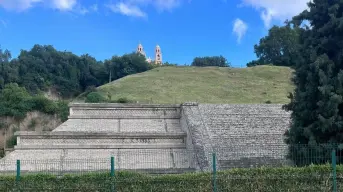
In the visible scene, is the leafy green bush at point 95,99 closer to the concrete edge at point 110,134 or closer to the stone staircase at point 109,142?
the stone staircase at point 109,142

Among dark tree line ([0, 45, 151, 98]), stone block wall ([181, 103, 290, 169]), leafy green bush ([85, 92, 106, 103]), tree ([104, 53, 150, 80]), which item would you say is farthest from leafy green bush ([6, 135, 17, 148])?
tree ([104, 53, 150, 80])

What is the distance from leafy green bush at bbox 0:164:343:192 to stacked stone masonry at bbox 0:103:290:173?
5.05 m

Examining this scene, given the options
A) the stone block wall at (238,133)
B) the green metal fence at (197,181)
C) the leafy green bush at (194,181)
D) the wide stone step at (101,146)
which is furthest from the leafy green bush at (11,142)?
the leafy green bush at (194,181)

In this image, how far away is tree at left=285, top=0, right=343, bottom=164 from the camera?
10.8m

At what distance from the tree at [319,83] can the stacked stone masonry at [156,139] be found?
351 cm

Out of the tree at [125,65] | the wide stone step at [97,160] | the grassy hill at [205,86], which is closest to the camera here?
the wide stone step at [97,160]

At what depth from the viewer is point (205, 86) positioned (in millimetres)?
34625

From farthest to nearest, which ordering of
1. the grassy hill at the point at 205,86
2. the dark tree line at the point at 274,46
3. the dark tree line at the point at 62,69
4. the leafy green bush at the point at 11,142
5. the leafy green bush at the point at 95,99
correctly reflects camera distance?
the dark tree line at the point at 274,46, the dark tree line at the point at 62,69, the grassy hill at the point at 205,86, the leafy green bush at the point at 95,99, the leafy green bush at the point at 11,142

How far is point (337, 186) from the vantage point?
9.63 metres

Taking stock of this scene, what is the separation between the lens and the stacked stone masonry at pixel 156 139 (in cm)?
1556

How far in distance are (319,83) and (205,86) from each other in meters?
23.5

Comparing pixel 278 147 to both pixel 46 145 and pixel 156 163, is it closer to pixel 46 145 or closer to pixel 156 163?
pixel 156 163

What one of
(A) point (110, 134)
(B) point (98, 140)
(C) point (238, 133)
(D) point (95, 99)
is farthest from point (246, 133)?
(D) point (95, 99)

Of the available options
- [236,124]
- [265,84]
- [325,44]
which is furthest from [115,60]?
[325,44]
